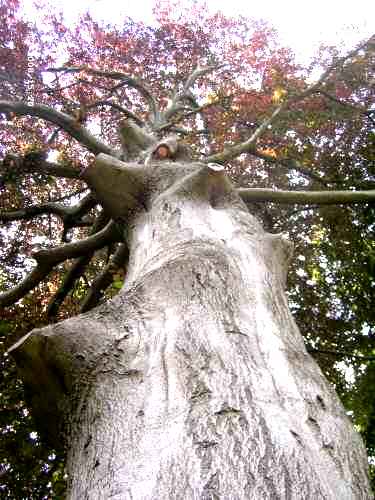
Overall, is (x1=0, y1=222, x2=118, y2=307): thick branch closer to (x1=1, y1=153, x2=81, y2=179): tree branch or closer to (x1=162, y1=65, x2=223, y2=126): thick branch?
(x1=1, y1=153, x2=81, y2=179): tree branch

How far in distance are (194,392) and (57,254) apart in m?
2.66

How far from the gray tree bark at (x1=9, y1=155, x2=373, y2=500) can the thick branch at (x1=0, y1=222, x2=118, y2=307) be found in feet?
5.50

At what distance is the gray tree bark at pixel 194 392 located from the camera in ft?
3.34

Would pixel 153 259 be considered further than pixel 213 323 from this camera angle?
Yes

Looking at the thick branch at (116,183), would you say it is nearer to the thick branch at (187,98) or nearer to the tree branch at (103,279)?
the tree branch at (103,279)

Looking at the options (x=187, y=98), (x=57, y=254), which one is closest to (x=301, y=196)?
(x=57, y=254)

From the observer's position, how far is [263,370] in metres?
1.33

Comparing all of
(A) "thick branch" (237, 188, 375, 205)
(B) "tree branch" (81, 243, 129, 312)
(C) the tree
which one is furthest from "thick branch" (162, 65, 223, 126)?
(A) "thick branch" (237, 188, 375, 205)

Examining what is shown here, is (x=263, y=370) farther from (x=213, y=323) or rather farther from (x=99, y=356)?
(x=99, y=356)

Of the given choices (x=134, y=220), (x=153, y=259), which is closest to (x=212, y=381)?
(x=153, y=259)

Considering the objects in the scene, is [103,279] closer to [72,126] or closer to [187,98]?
[72,126]

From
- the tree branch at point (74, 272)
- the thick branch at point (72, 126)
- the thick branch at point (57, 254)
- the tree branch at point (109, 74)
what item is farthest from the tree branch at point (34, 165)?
the tree branch at point (109, 74)

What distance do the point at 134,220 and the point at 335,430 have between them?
193cm

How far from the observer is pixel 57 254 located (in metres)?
3.64
